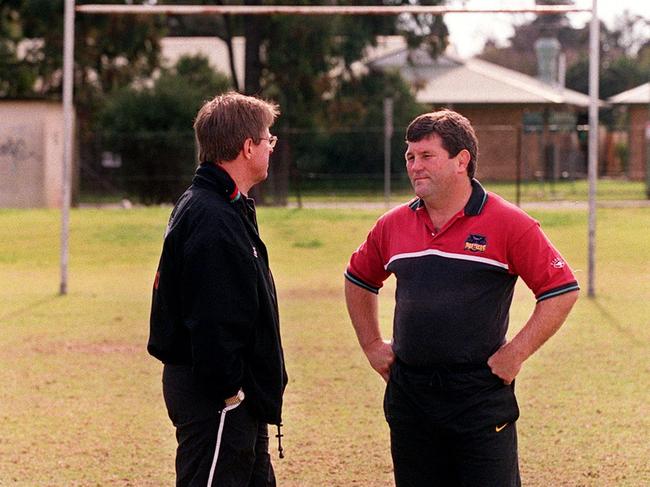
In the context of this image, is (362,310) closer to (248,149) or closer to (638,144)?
(248,149)

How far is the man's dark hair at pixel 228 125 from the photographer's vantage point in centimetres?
454

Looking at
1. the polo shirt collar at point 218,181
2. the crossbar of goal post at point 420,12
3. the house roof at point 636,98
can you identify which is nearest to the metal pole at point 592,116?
the crossbar of goal post at point 420,12

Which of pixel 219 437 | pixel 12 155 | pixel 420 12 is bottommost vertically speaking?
pixel 219 437

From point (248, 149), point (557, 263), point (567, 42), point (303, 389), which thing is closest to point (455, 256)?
point (557, 263)

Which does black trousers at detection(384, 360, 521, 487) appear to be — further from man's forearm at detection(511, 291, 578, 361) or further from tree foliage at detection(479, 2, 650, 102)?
tree foliage at detection(479, 2, 650, 102)

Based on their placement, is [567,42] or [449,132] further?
[567,42]

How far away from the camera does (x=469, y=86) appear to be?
55500mm

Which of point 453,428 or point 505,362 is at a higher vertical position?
point 505,362

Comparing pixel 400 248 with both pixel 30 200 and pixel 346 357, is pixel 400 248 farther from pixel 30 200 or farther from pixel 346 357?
pixel 30 200

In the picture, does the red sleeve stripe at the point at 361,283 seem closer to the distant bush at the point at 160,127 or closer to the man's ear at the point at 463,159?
the man's ear at the point at 463,159

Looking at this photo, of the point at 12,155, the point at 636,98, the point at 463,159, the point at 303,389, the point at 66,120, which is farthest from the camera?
Answer: the point at 636,98

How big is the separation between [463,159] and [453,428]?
0.94 metres

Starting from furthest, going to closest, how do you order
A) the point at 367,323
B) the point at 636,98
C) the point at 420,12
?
the point at 636,98
the point at 420,12
the point at 367,323

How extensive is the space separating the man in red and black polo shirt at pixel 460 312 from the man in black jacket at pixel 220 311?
0.50 metres
